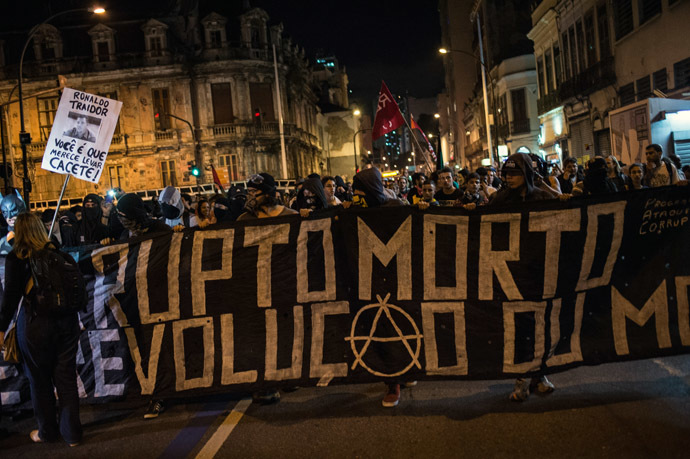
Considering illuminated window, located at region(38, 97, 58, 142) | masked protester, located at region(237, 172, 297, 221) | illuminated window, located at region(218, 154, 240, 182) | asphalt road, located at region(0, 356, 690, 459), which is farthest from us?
illuminated window, located at region(218, 154, 240, 182)

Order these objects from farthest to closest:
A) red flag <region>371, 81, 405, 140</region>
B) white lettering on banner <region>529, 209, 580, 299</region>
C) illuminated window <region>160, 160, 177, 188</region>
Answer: illuminated window <region>160, 160, 177, 188</region> → red flag <region>371, 81, 405, 140</region> → white lettering on banner <region>529, 209, 580, 299</region>

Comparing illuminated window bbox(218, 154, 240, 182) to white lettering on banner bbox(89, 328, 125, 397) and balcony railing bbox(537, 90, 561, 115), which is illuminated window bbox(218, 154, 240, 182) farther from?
white lettering on banner bbox(89, 328, 125, 397)

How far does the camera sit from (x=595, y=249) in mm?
4941

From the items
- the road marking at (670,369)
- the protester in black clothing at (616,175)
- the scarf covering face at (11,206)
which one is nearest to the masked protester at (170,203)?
the scarf covering face at (11,206)

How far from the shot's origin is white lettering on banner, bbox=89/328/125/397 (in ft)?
17.3

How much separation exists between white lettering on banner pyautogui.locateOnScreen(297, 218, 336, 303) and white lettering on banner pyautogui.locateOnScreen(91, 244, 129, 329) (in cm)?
157

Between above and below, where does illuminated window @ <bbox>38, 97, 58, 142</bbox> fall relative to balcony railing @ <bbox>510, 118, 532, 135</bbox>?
above

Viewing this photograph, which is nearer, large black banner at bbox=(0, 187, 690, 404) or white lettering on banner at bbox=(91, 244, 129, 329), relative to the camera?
large black banner at bbox=(0, 187, 690, 404)

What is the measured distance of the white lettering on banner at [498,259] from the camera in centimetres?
495

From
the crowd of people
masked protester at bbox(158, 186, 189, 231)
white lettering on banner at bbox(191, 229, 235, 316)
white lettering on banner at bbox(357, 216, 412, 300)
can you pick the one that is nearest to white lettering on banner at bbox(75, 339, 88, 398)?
the crowd of people

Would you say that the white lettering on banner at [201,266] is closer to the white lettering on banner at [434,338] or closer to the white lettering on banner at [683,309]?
the white lettering on banner at [434,338]

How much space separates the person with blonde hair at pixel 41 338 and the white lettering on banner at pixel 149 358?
55 cm

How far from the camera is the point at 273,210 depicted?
588cm

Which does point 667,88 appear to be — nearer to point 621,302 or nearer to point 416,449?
point 621,302
